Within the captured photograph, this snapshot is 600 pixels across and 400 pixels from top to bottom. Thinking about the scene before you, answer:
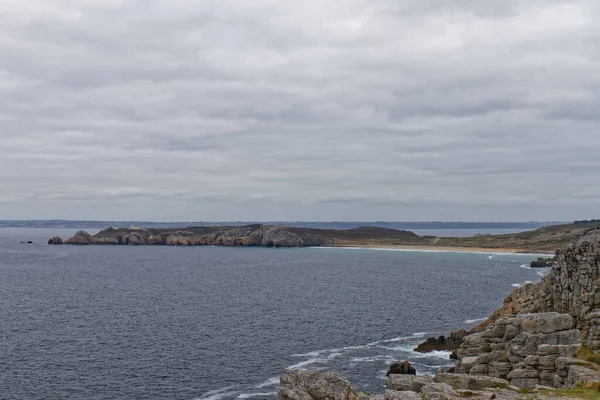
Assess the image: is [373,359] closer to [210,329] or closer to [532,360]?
[210,329]

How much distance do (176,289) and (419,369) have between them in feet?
293

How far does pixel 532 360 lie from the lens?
1709 inches

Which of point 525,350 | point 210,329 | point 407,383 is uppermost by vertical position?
point 525,350

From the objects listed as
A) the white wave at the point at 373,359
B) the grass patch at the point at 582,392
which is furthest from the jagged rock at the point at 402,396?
the white wave at the point at 373,359

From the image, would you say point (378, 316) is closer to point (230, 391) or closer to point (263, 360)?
point (263, 360)

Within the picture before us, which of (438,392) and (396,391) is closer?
(438,392)

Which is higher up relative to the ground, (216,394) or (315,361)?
(315,361)

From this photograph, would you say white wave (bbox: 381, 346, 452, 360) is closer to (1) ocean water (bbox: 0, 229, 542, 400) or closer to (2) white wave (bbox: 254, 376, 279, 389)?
(1) ocean water (bbox: 0, 229, 542, 400)

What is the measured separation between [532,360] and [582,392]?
8295 mm

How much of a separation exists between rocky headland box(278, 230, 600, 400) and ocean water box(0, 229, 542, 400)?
718 inches

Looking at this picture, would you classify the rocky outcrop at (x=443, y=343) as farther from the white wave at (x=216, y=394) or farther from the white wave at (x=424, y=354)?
the white wave at (x=216, y=394)

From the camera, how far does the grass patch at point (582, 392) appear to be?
111 feet

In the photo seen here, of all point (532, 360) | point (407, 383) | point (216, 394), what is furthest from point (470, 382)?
point (216, 394)

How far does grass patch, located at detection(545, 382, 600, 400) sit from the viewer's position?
33897mm
